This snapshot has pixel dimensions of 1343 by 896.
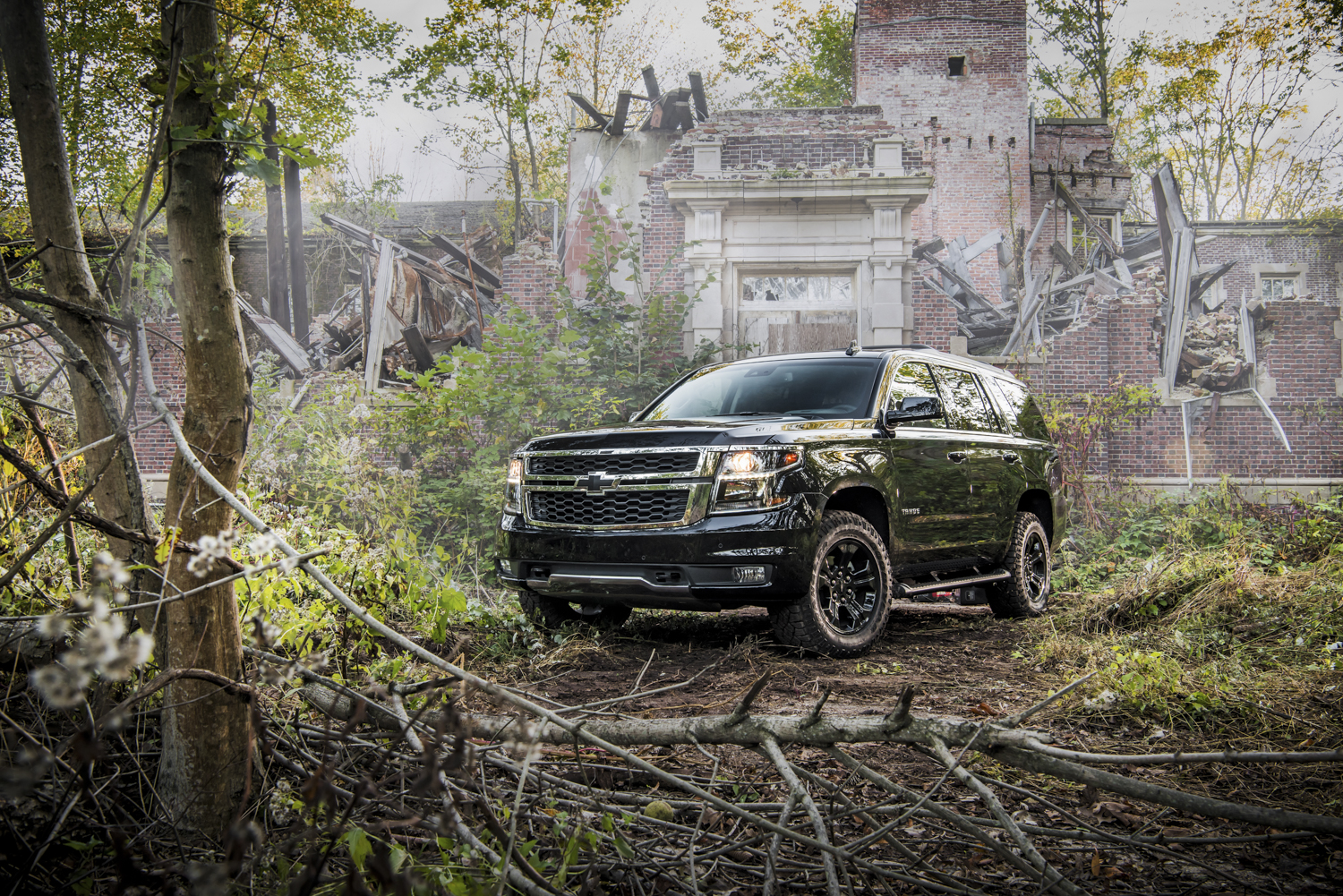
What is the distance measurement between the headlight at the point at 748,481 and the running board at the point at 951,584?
141 centimetres

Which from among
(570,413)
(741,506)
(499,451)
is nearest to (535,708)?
(741,506)

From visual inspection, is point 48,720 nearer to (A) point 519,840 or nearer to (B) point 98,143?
(A) point 519,840

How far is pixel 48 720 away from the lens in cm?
283

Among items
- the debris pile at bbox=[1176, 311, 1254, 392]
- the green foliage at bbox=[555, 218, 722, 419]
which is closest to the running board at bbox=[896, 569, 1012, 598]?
the green foliage at bbox=[555, 218, 722, 419]

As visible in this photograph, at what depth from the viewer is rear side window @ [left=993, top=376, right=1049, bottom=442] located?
290 inches

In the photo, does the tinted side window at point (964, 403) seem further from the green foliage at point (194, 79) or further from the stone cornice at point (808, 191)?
the stone cornice at point (808, 191)

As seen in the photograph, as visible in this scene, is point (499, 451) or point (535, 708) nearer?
point (535, 708)

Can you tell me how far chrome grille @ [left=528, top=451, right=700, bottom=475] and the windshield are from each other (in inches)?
38.1

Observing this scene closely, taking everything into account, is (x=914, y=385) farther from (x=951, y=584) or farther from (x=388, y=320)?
(x=388, y=320)

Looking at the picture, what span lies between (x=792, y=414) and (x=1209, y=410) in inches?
487

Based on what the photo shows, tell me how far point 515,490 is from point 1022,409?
4682 millimetres

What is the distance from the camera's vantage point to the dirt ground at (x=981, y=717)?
2.21 m

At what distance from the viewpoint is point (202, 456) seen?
90.7 inches

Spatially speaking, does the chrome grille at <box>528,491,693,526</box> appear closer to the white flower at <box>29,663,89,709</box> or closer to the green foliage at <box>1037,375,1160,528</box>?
the white flower at <box>29,663,89,709</box>
